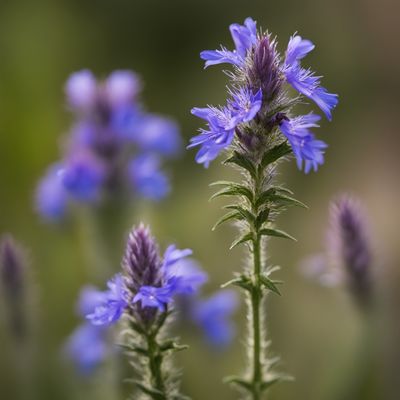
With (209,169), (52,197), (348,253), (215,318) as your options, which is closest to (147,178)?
(52,197)

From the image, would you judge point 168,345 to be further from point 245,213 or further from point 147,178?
point 147,178

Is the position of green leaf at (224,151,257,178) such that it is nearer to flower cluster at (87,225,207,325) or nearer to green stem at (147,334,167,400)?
flower cluster at (87,225,207,325)

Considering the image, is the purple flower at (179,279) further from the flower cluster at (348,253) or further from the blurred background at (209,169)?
the blurred background at (209,169)

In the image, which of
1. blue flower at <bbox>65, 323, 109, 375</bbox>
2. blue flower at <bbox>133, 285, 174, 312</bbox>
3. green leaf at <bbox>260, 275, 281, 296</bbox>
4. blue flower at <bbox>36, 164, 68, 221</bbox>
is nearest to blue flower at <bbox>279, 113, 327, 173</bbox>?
green leaf at <bbox>260, 275, 281, 296</bbox>

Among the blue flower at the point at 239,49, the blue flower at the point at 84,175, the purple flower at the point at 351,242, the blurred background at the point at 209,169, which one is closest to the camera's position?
the blue flower at the point at 239,49

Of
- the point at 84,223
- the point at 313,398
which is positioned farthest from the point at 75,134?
the point at 313,398

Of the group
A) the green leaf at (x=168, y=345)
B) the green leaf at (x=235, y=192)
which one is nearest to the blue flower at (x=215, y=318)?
the green leaf at (x=168, y=345)

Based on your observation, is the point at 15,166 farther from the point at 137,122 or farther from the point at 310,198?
the point at 310,198
